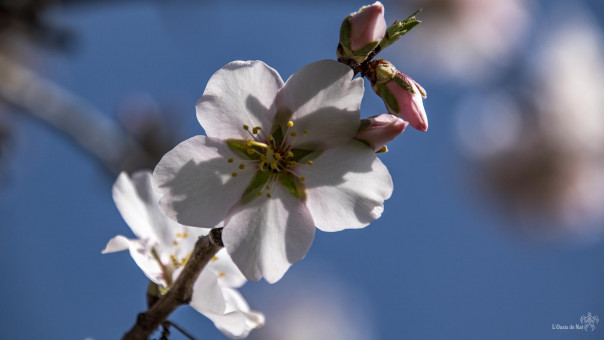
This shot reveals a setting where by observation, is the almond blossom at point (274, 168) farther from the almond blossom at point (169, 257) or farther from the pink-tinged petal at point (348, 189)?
the almond blossom at point (169, 257)

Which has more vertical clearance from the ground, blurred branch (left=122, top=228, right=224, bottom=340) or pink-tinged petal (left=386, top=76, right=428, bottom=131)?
pink-tinged petal (left=386, top=76, right=428, bottom=131)

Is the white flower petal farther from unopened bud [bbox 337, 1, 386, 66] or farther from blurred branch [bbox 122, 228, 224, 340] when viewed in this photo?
unopened bud [bbox 337, 1, 386, 66]

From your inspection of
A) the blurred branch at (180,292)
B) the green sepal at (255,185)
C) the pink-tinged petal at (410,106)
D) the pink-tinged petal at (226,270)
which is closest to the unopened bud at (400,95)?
the pink-tinged petal at (410,106)

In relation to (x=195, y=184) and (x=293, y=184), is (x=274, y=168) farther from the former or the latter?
(x=195, y=184)

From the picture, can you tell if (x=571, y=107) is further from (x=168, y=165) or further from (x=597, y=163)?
(x=168, y=165)

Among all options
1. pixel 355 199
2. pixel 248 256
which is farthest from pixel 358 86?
pixel 248 256

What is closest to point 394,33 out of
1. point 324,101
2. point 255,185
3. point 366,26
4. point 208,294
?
point 366,26

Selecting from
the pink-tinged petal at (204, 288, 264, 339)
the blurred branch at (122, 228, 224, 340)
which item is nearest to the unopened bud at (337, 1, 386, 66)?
the blurred branch at (122, 228, 224, 340)
